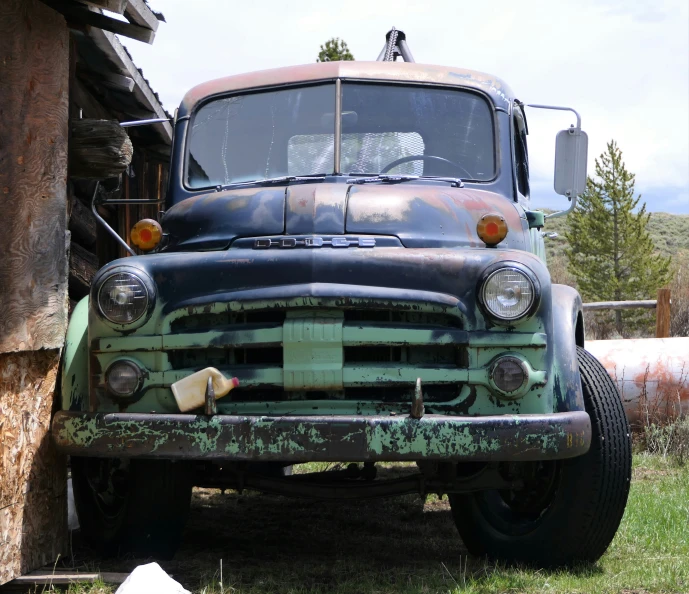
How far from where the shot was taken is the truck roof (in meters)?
4.83

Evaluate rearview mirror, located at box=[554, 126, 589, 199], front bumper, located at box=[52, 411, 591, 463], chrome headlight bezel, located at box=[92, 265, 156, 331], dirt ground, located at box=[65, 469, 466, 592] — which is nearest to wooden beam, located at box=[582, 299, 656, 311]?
dirt ground, located at box=[65, 469, 466, 592]

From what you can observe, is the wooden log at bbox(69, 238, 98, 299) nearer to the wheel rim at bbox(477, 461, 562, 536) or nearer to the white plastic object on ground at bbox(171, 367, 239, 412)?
the white plastic object on ground at bbox(171, 367, 239, 412)

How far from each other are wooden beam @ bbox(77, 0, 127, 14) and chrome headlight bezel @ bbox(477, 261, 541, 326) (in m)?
2.08

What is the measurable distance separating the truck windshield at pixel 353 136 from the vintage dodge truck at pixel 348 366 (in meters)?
0.06

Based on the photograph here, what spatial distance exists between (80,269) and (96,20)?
2.77 m

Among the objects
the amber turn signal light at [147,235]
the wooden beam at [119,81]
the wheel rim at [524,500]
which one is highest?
the wooden beam at [119,81]

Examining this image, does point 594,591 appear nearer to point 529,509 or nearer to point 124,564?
point 529,509

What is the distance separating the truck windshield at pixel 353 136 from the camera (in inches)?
182

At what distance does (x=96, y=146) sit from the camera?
4512 millimetres

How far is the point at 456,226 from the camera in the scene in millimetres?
4172

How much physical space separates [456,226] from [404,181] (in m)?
0.47

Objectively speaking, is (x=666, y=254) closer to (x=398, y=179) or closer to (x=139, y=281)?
(x=398, y=179)

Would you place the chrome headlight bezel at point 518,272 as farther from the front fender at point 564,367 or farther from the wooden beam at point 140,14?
the wooden beam at point 140,14

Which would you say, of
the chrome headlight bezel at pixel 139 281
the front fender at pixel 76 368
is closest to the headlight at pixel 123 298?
the chrome headlight bezel at pixel 139 281
